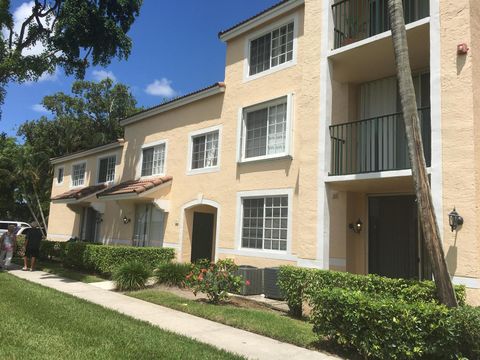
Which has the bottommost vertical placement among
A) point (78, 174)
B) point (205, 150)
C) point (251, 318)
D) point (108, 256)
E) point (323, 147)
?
point (251, 318)

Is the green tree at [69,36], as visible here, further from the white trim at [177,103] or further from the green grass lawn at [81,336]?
the green grass lawn at [81,336]

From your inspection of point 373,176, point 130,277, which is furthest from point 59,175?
point 373,176

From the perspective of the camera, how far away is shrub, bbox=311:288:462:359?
615 cm

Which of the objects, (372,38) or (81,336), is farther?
(372,38)

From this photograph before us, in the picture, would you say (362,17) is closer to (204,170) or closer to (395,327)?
(204,170)

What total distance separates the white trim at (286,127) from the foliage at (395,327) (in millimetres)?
6109

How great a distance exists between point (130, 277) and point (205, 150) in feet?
18.4

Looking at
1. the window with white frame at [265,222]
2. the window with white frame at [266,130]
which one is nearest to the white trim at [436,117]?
the window with white frame at [266,130]

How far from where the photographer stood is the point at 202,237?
16.7 metres

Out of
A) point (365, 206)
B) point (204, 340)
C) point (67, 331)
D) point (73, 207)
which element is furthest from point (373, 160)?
point (73, 207)

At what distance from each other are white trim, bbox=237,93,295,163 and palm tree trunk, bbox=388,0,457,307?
5.32 metres

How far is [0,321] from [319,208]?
6768mm

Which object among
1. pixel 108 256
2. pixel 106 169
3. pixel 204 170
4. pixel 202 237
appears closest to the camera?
pixel 108 256

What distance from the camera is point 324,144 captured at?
35.0 ft
